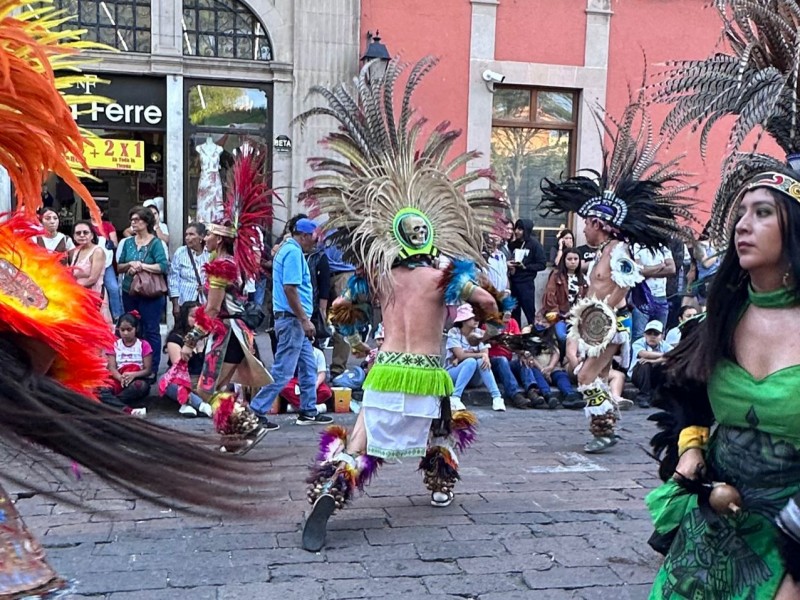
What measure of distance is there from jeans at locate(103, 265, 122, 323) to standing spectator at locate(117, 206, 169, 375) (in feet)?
0.24

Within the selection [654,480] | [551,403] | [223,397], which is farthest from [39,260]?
[551,403]

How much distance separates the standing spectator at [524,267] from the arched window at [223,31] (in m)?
5.08

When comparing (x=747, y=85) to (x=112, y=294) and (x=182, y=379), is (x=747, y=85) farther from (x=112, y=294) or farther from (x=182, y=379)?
(x=112, y=294)

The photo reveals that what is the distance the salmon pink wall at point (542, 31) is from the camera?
13.5 m

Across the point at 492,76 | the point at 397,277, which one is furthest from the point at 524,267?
the point at 397,277

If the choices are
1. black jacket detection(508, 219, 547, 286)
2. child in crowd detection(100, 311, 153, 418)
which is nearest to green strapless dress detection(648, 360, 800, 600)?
child in crowd detection(100, 311, 153, 418)

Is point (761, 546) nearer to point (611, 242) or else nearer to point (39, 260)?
point (39, 260)

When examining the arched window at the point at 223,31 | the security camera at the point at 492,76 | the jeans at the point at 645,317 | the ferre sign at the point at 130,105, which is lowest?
the jeans at the point at 645,317

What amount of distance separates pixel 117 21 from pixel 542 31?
22.3ft

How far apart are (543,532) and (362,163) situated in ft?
8.53

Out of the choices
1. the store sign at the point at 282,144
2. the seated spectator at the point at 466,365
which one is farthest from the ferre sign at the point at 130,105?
the seated spectator at the point at 466,365

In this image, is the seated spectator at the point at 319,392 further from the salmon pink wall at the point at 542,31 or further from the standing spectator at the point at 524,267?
the salmon pink wall at the point at 542,31

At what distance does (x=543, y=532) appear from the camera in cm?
477

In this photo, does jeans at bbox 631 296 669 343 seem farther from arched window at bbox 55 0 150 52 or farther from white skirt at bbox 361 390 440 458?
arched window at bbox 55 0 150 52
